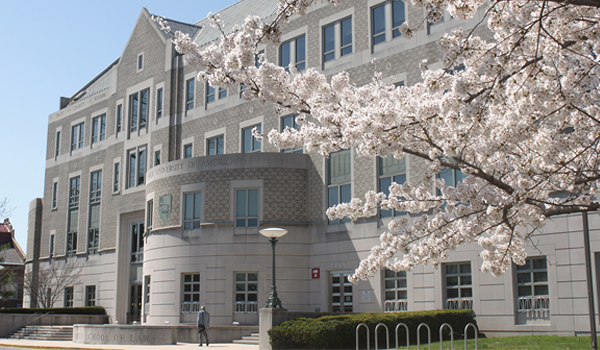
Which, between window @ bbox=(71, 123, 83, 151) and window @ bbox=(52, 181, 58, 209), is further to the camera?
window @ bbox=(52, 181, 58, 209)

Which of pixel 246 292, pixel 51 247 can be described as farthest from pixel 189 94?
pixel 51 247

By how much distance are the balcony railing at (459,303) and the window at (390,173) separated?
403 cm

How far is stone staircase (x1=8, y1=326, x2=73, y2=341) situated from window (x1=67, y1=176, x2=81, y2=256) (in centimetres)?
872

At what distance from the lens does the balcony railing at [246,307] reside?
91.4 ft

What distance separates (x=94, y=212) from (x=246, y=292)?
61.1 ft

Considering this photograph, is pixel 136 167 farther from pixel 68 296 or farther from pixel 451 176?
pixel 451 176

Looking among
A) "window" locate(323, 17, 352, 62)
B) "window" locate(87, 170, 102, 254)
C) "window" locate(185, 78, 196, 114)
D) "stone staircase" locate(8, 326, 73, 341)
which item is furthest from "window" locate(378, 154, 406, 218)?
"window" locate(87, 170, 102, 254)

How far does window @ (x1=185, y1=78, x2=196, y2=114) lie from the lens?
35875mm

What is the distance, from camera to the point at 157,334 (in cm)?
2505

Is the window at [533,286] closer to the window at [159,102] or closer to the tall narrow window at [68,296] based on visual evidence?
the window at [159,102]

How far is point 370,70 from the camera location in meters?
27.2

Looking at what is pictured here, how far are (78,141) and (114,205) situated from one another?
27.2 ft

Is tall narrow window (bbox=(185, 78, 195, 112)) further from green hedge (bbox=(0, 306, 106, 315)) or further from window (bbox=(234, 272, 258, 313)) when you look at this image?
green hedge (bbox=(0, 306, 106, 315))

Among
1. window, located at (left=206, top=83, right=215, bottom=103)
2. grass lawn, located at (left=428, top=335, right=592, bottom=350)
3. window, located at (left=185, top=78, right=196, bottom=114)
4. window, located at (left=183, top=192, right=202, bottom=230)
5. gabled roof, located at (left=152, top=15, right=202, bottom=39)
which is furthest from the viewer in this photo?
gabled roof, located at (left=152, top=15, right=202, bottom=39)
